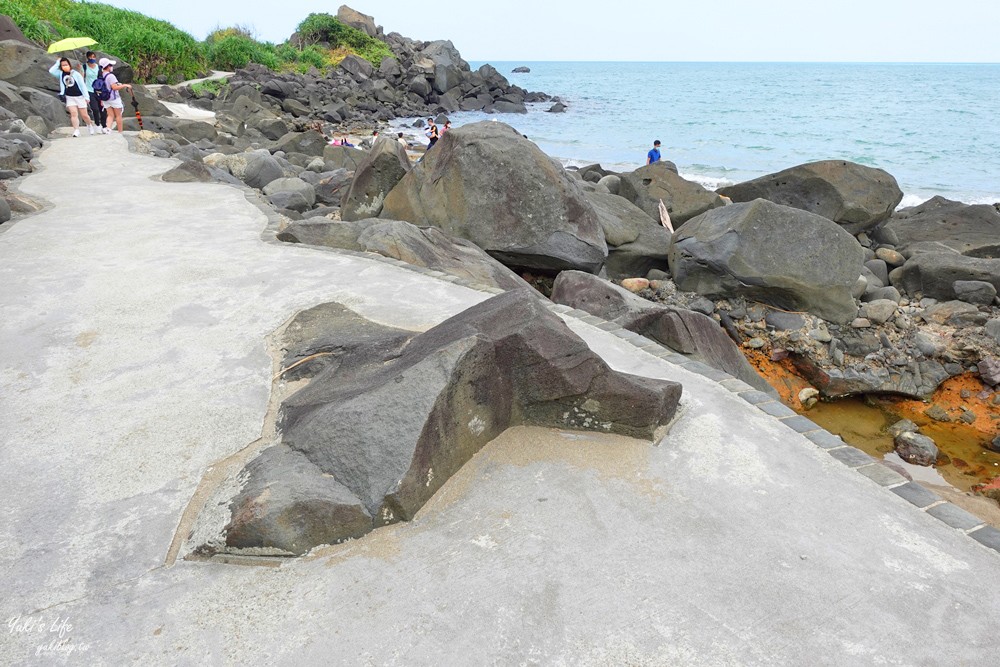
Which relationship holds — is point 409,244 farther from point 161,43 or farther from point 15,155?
point 161,43

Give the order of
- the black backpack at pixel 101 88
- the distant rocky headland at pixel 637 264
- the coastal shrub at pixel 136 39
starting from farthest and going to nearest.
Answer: the coastal shrub at pixel 136 39 → the black backpack at pixel 101 88 → the distant rocky headland at pixel 637 264

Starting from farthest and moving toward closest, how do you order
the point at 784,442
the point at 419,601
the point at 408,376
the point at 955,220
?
1. the point at 955,220
2. the point at 784,442
3. the point at 408,376
4. the point at 419,601

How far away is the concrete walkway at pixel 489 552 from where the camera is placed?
2.60m

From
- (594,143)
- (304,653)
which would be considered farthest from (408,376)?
(594,143)

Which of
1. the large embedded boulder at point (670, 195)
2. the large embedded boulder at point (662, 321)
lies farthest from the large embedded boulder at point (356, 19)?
the large embedded boulder at point (662, 321)

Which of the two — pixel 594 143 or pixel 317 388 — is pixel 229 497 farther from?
pixel 594 143

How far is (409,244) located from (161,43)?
2789 centimetres

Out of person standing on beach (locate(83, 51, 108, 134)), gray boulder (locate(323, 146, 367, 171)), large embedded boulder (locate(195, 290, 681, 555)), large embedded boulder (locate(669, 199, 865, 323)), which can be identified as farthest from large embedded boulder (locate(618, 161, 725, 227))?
person standing on beach (locate(83, 51, 108, 134))

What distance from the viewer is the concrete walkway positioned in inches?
102

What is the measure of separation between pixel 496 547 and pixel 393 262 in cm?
428

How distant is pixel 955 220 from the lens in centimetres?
1295

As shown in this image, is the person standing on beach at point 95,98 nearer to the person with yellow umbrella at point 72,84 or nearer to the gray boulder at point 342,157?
the person with yellow umbrella at point 72,84

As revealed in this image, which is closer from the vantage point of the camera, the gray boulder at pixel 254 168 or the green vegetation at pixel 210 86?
the gray boulder at pixel 254 168

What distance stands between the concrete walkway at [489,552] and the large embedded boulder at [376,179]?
5412 mm
